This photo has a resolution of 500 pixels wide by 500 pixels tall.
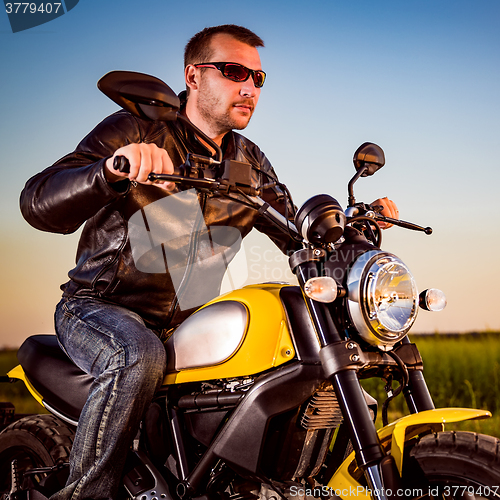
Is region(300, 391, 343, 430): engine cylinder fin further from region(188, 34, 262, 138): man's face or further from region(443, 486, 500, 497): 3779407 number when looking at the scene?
region(188, 34, 262, 138): man's face

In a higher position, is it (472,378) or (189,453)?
(189,453)

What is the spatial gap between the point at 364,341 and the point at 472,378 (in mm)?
5559

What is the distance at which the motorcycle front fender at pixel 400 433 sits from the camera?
4.79 feet

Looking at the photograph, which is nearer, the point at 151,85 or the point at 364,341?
the point at 151,85

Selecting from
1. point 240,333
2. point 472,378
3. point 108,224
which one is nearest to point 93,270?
point 108,224

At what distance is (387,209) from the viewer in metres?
2.16

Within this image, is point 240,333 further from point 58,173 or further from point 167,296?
point 58,173

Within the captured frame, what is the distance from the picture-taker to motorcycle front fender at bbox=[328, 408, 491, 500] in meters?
1.46

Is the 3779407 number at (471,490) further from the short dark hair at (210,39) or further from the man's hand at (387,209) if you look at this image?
the short dark hair at (210,39)

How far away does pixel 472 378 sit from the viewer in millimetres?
6480

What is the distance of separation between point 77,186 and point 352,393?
3.69 ft

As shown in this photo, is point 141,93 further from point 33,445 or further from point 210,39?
point 33,445

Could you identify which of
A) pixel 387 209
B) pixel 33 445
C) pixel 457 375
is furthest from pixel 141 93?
pixel 457 375

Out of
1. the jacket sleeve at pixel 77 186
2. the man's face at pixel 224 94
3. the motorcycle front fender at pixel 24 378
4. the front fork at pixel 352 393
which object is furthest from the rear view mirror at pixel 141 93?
the motorcycle front fender at pixel 24 378
